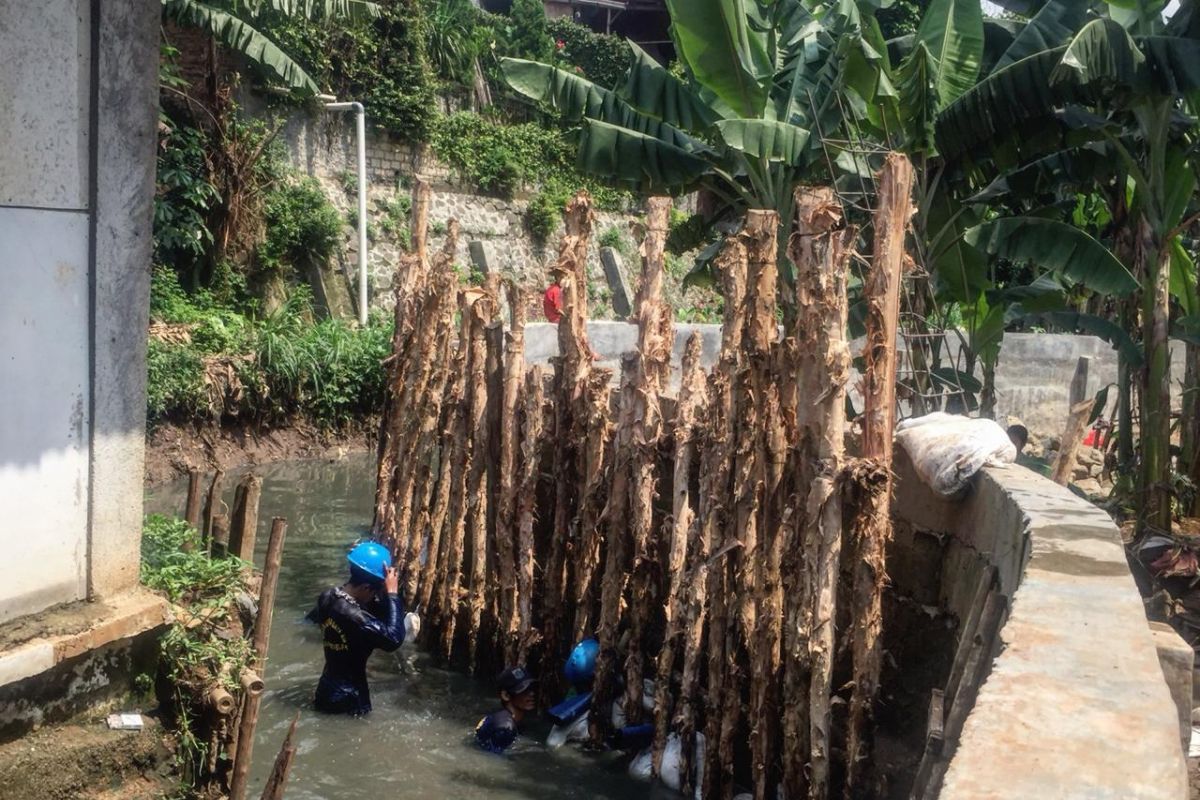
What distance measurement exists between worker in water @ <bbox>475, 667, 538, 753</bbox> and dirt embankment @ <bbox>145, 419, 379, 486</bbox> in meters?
6.63

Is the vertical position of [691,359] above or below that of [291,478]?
above

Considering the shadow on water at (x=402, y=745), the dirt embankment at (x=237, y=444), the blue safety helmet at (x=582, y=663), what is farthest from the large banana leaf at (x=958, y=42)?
the dirt embankment at (x=237, y=444)

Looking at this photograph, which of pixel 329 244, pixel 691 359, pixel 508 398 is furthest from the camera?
pixel 329 244

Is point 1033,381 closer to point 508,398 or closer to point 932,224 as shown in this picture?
point 932,224

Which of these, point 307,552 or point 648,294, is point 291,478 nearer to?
point 307,552

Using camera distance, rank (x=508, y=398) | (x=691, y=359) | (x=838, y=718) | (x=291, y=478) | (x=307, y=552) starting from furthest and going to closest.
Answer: (x=291, y=478)
(x=307, y=552)
(x=508, y=398)
(x=691, y=359)
(x=838, y=718)

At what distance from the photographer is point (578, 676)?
726 cm

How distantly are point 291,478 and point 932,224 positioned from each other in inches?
324

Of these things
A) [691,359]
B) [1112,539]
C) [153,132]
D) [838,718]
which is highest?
[153,132]

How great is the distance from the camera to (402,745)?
7.47 meters

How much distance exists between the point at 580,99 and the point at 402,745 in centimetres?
589

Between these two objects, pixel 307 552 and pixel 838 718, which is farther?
A: pixel 307 552

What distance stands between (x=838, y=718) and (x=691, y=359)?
2.18 meters

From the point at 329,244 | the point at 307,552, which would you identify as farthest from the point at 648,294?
the point at 329,244
